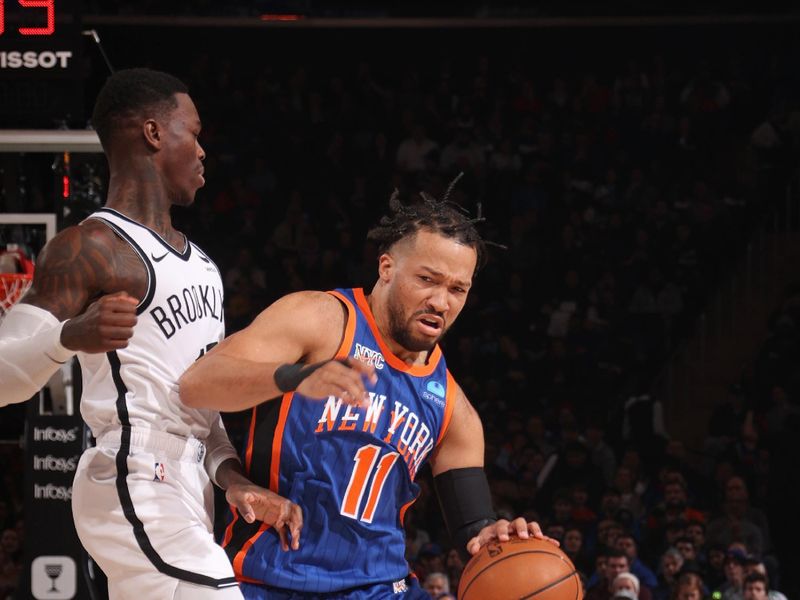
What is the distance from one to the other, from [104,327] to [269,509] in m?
0.81

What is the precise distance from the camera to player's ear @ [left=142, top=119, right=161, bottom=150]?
350 centimetres

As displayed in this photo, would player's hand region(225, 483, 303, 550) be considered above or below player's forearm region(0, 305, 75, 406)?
below

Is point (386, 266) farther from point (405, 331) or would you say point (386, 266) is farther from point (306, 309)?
point (306, 309)

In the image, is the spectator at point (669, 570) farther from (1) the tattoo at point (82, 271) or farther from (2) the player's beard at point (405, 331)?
(1) the tattoo at point (82, 271)

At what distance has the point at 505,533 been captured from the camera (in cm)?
348

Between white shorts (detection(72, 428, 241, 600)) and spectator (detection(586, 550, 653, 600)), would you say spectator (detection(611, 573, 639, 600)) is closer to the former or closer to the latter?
spectator (detection(586, 550, 653, 600))

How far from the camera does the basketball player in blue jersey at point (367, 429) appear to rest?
3.38 m

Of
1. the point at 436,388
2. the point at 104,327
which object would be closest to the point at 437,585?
the point at 436,388

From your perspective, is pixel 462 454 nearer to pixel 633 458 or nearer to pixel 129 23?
pixel 633 458

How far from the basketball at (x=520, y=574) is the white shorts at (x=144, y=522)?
0.71m

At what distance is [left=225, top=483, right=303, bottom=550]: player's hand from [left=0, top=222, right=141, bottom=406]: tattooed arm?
2.12 feet

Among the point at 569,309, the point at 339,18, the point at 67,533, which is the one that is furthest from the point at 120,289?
the point at 339,18

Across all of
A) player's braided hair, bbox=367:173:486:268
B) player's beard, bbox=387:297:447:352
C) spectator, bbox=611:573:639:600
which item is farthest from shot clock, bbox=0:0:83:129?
spectator, bbox=611:573:639:600

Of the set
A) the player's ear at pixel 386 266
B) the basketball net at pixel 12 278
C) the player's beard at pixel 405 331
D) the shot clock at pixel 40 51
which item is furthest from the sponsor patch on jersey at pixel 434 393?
the shot clock at pixel 40 51
